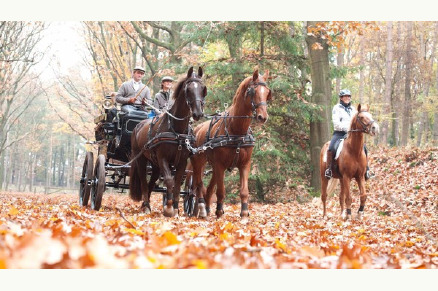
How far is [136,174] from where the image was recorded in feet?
32.7

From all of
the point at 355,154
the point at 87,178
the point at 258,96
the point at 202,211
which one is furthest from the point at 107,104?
the point at 355,154

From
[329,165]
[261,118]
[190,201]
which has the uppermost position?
[261,118]

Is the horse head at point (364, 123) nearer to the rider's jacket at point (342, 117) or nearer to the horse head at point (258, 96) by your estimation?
the rider's jacket at point (342, 117)

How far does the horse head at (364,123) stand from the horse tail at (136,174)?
4.55 meters

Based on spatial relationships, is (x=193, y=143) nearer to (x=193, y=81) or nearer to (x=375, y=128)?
(x=193, y=81)

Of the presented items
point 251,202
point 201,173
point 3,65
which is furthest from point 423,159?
point 3,65

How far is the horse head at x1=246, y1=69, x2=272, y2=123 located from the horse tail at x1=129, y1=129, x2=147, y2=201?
8.86ft

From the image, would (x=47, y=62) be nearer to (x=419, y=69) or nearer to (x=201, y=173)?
(x=201, y=173)

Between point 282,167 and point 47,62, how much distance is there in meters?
15.7

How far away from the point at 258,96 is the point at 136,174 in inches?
130

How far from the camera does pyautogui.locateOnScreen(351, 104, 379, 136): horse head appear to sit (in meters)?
9.70

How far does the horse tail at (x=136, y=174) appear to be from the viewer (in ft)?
32.0

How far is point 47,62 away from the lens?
25906 millimetres

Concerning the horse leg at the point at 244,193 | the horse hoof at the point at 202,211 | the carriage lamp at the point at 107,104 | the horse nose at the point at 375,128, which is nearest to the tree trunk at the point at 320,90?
the horse nose at the point at 375,128
